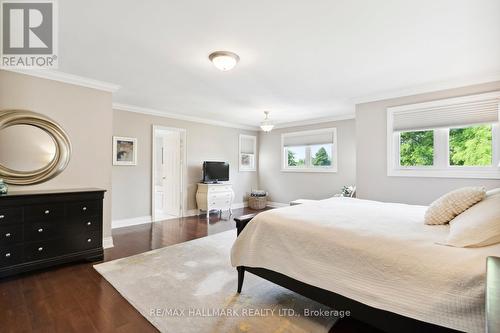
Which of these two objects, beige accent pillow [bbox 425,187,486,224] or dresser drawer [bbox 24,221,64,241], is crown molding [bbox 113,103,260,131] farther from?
beige accent pillow [bbox 425,187,486,224]

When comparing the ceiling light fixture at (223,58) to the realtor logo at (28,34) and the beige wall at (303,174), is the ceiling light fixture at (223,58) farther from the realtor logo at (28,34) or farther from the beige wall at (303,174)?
the beige wall at (303,174)

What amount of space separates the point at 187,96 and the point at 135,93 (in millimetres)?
868

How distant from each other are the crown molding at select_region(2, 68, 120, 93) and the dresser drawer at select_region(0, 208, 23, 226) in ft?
5.59

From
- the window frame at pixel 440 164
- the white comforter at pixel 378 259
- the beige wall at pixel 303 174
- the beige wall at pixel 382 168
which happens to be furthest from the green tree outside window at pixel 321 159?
the white comforter at pixel 378 259

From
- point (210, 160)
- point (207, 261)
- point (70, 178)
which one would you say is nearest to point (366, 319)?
point (207, 261)

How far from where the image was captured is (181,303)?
7.26ft

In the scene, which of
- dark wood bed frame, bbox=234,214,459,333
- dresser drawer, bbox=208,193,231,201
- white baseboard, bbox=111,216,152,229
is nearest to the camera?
dark wood bed frame, bbox=234,214,459,333

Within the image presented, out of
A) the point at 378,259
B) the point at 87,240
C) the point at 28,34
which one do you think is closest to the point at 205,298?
the point at 378,259

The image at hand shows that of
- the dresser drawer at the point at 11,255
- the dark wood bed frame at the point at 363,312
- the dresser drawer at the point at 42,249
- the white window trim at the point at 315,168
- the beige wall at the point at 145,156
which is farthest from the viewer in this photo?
the white window trim at the point at 315,168

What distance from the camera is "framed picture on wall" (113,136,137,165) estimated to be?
193 inches

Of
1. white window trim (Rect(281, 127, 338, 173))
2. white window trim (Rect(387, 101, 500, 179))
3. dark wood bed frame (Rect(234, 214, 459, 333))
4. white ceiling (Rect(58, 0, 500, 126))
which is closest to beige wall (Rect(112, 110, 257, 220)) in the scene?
white ceiling (Rect(58, 0, 500, 126))

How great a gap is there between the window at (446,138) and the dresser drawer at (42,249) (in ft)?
15.7

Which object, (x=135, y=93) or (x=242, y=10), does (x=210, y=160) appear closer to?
(x=135, y=93)

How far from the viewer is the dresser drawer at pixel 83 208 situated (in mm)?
3084
